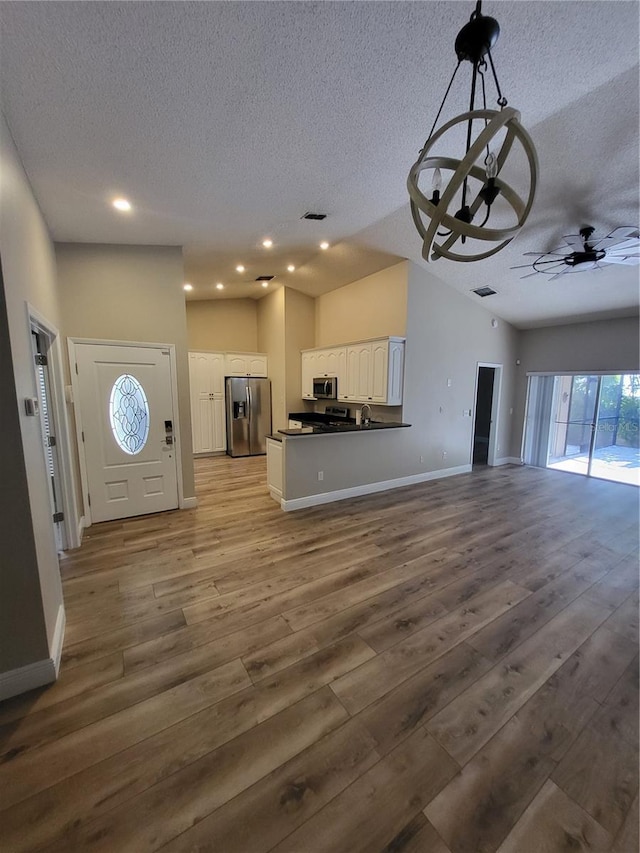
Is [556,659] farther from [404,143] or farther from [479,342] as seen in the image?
[479,342]

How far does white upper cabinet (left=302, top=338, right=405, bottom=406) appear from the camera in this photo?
4953mm

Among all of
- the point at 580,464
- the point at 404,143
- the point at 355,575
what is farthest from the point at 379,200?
the point at 580,464

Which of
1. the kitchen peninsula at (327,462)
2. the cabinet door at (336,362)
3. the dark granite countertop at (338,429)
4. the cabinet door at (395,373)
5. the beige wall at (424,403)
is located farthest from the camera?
the cabinet door at (336,362)

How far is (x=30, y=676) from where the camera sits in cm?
178

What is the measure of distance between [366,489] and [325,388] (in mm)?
2155

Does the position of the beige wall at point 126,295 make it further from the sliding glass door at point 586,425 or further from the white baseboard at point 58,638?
the sliding glass door at point 586,425

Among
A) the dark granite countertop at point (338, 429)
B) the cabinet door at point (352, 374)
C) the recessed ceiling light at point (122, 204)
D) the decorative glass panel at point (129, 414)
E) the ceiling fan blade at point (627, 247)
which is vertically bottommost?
the dark granite countertop at point (338, 429)

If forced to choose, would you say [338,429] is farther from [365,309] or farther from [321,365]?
[365,309]

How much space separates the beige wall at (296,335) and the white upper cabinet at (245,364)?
37.5 inches

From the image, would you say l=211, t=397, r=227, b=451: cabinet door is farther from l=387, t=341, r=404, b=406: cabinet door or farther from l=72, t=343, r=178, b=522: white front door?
l=387, t=341, r=404, b=406: cabinet door

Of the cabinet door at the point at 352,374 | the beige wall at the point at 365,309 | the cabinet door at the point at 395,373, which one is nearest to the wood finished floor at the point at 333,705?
the cabinet door at the point at 395,373

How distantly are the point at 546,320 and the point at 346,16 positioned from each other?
20.3 feet

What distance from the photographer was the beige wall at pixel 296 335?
6.71 m

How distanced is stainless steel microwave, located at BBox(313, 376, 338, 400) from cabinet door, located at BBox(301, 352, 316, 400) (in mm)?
215
